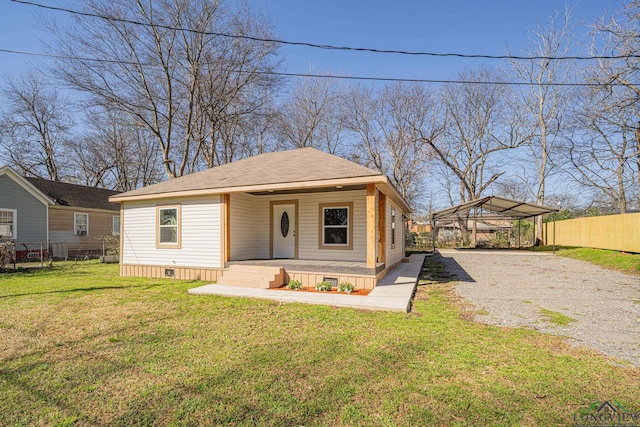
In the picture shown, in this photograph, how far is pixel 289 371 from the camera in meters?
3.19

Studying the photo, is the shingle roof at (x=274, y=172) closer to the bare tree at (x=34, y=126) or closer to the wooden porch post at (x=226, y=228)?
the wooden porch post at (x=226, y=228)

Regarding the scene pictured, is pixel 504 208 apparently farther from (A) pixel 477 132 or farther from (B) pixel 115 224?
(B) pixel 115 224

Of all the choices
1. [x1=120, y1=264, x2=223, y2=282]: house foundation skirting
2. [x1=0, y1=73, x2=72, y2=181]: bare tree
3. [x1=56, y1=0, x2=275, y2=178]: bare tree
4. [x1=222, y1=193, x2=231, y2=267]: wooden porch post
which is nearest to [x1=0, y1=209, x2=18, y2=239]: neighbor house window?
[x1=56, y1=0, x2=275, y2=178]: bare tree

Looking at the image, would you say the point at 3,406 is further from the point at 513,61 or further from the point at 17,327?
the point at 513,61

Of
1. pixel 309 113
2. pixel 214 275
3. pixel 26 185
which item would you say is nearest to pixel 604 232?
pixel 214 275

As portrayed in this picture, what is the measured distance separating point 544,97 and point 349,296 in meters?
23.8

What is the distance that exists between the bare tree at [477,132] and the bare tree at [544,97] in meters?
0.87

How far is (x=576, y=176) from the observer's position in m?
19.9

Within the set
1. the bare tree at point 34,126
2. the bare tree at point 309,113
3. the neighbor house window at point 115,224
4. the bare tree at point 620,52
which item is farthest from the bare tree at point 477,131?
the bare tree at point 34,126

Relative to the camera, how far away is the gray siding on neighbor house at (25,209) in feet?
47.9

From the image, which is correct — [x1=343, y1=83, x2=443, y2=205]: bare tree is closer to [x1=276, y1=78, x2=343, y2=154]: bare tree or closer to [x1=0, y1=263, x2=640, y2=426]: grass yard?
[x1=276, y1=78, x2=343, y2=154]: bare tree

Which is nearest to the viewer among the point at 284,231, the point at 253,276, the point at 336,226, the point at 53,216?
the point at 253,276

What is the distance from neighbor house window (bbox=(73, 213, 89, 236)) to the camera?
1714 centimetres

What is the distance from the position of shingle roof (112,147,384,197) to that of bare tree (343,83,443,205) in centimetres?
1593
